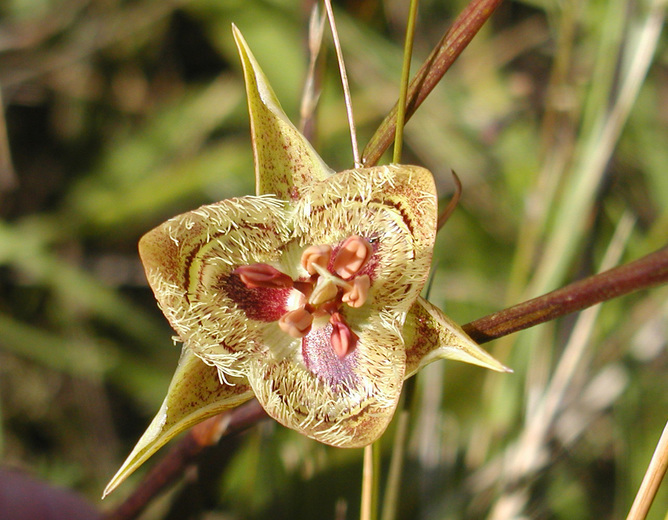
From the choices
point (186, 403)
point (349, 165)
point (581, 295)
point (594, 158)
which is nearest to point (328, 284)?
point (186, 403)

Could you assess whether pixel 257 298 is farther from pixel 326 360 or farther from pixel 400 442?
pixel 400 442

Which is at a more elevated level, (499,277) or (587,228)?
(587,228)

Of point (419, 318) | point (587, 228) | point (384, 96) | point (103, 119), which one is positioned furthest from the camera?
point (103, 119)

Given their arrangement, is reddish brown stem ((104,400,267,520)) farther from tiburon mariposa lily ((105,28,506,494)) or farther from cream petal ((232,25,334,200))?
cream petal ((232,25,334,200))

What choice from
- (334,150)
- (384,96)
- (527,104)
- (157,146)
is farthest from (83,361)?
(527,104)

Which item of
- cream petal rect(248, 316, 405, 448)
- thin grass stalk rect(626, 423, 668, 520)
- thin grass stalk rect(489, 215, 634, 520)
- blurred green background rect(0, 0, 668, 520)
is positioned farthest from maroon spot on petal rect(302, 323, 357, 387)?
thin grass stalk rect(489, 215, 634, 520)

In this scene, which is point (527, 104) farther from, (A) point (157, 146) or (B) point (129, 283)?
(B) point (129, 283)
